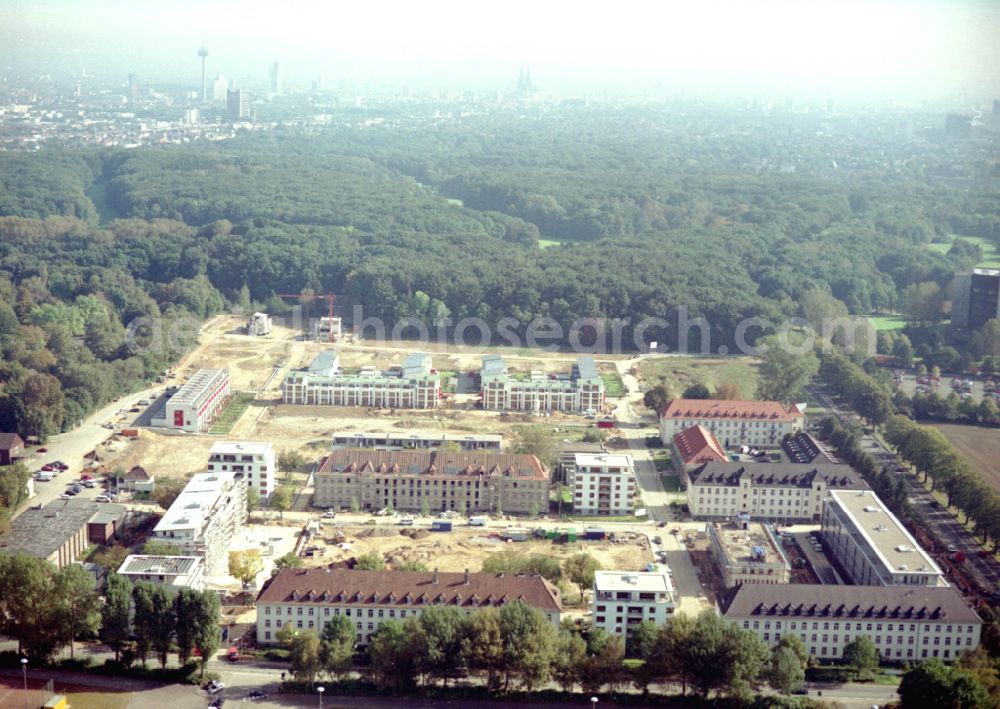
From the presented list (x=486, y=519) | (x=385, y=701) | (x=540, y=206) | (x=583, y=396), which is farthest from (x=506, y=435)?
(x=540, y=206)

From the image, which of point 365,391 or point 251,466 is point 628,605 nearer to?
point 251,466

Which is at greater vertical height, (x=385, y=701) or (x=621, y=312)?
(x=621, y=312)

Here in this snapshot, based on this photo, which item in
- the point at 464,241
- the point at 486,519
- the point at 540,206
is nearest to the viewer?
the point at 486,519

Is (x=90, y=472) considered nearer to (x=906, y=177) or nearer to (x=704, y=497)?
(x=704, y=497)

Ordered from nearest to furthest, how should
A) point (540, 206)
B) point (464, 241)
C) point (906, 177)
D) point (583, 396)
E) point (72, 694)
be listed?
1. point (72, 694)
2. point (583, 396)
3. point (464, 241)
4. point (540, 206)
5. point (906, 177)

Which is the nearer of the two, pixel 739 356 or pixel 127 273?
pixel 739 356

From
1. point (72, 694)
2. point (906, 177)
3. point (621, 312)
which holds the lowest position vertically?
point (72, 694)

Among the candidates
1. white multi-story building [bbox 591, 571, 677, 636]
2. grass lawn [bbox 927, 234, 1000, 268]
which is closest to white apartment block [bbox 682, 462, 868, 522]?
white multi-story building [bbox 591, 571, 677, 636]
